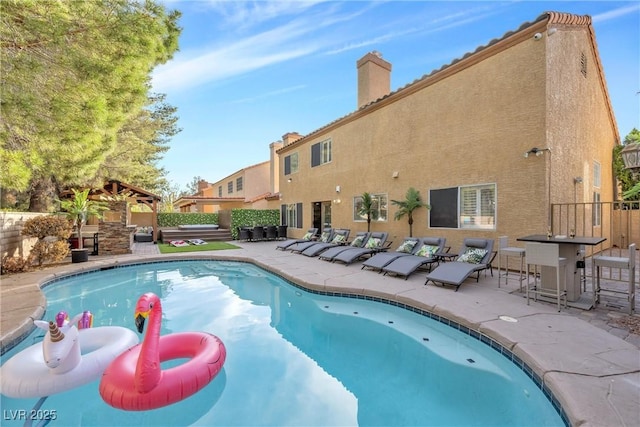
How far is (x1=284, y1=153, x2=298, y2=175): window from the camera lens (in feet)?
61.1

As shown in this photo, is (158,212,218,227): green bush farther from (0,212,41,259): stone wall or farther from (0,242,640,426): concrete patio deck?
(0,242,640,426): concrete patio deck

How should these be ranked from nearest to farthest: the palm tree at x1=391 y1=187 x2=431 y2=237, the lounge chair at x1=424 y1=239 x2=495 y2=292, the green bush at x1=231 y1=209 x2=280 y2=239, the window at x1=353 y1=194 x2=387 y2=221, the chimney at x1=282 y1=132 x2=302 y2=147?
the lounge chair at x1=424 y1=239 x2=495 y2=292 → the palm tree at x1=391 y1=187 x2=431 y2=237 → the window at x1=353 y1=194 x2=387 y2=221 → the green bush at x1=231 y1=209 x2=280 y2=239 → the chimney at x1=282 y1=132 x2=302 y2=147

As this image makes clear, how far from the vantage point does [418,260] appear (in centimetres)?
775

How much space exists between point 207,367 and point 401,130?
1022 cm

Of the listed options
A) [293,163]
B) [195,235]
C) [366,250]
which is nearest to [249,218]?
[195,235]

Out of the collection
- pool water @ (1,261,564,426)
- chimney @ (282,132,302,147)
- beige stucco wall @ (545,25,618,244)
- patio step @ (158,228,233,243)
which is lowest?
pool water @ (1,261,564,426)

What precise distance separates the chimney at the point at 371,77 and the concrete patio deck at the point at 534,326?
9.16 m

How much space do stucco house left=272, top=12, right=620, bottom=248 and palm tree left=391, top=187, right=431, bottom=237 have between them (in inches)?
8.3

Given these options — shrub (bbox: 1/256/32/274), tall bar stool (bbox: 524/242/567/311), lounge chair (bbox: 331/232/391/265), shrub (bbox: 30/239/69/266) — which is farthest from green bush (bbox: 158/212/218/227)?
tall bar stool (bbox: 524/242/567/311)

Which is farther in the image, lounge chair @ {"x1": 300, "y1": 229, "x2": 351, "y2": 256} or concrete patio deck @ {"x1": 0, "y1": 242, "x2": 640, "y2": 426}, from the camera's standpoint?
lounge chair @ {"x1": 300, "y1": 229, "x2": 351, "y2": 256}

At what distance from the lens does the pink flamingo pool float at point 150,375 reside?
303 centimetres

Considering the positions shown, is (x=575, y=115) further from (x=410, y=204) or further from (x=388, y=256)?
(x=388, y=256)

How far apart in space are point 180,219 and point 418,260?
771 inches

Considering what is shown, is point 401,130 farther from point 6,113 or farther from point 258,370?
point 6,113
